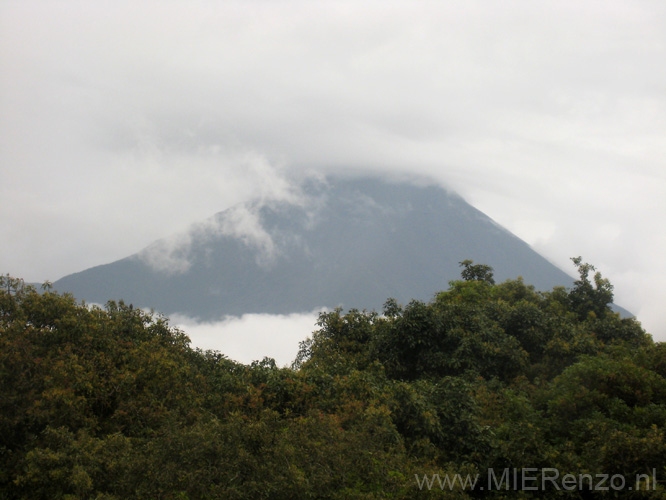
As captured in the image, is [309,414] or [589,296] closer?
[309,414]

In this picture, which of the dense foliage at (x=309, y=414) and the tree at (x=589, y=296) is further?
the tree at (x=589, y=296)

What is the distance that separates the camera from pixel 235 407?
15250 mm

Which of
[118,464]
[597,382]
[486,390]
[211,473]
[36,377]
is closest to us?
[211,473]

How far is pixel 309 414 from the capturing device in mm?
13711

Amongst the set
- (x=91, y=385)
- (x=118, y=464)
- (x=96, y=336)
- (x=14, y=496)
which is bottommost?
(x=14, y=496)

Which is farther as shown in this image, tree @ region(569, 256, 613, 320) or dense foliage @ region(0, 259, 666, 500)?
tree @ region(569, 256, 613, 320)

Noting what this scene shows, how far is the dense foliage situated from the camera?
1036 centimetres

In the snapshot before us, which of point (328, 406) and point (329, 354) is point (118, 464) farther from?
point (329, 354)

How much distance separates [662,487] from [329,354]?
45.2ft

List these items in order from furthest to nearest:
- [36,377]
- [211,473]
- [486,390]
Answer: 1. [486,390]
2. [36,377]
3. [211,473]

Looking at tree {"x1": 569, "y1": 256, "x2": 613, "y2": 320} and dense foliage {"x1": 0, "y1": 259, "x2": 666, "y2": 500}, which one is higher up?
tree {"x1": 569, "y1": 256, "x2": 613, "y2": 320}

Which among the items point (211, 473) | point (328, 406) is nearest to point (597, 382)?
point (328, 406)

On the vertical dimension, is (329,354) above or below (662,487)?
above

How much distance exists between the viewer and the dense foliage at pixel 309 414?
10.4 metres
